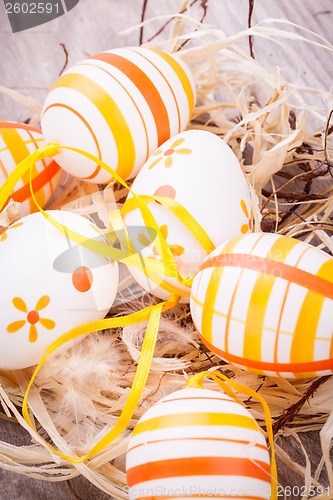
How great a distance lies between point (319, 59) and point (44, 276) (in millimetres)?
644

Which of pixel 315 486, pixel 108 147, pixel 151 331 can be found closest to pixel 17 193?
pixel 108 147

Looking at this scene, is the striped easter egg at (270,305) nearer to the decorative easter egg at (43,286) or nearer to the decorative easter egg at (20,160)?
the decorative easter egg at (43,286)

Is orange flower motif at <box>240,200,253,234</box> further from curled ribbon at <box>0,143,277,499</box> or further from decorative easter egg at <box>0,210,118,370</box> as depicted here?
decorative easter egg at <box>0,210,118,370</box>

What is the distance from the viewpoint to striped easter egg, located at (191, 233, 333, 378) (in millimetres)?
710

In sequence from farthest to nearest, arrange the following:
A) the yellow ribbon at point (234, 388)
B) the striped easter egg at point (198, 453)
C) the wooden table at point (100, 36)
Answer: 1. the wooden table at point (100, 36)
2. the yellow ribbon at point (234, 388)
3. the striped easter egg at point (198, 453)

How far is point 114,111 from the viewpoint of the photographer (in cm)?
85

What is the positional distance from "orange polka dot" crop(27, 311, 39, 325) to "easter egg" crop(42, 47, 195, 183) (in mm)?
215

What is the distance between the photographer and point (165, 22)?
1.19 metres

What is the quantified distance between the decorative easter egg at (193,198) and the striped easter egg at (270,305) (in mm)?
54

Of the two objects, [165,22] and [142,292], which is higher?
[165,22]

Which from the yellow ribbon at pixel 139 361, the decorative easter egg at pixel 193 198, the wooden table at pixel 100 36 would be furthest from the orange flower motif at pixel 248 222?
the wooden table at pixel 100 36

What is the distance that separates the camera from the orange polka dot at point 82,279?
812 millimetres

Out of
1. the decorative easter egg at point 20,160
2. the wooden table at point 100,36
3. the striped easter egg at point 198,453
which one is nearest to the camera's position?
the striped easter egg at point 198,453

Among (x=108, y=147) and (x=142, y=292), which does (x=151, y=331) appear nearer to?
(x=142, y=292)
